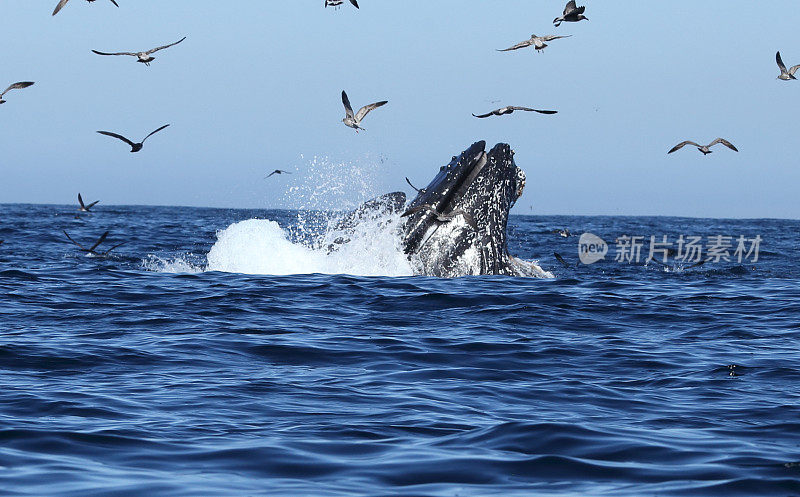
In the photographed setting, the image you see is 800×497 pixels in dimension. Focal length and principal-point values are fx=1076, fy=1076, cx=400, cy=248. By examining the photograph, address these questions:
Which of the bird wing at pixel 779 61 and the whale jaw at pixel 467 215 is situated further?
the bird wing at pixel 779 61

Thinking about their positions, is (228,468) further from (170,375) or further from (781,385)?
(781,385)

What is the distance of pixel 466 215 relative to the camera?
51.4 ft

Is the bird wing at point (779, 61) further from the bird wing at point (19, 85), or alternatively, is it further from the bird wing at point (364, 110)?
the bird wing at point (19, 85)

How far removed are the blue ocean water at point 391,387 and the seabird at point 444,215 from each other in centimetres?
110

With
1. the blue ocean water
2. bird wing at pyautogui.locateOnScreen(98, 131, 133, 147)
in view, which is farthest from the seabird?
bird wing at pyautogui.locateOnScreen(98, 131, 133, 147)

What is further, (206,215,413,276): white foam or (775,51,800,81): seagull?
(775,51,800,81): seagull

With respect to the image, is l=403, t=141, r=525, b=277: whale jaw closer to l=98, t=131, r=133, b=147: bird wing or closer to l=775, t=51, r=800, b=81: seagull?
l=98, t=131, r=133, b=147: bird wing

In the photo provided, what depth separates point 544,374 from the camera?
10797 millimetres

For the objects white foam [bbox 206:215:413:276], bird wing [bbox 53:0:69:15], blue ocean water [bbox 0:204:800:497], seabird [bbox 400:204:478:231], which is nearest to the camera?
blue ocean water [bbox 0:204:800:497]

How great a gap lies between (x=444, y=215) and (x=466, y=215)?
1.06 ft

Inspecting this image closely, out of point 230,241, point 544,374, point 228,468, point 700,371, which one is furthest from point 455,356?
point 230,241

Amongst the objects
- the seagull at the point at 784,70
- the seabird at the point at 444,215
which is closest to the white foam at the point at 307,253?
the seabird at the point at 444,215

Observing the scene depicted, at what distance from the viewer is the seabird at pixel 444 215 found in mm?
15055

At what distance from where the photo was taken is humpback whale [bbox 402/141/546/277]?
16.2m
